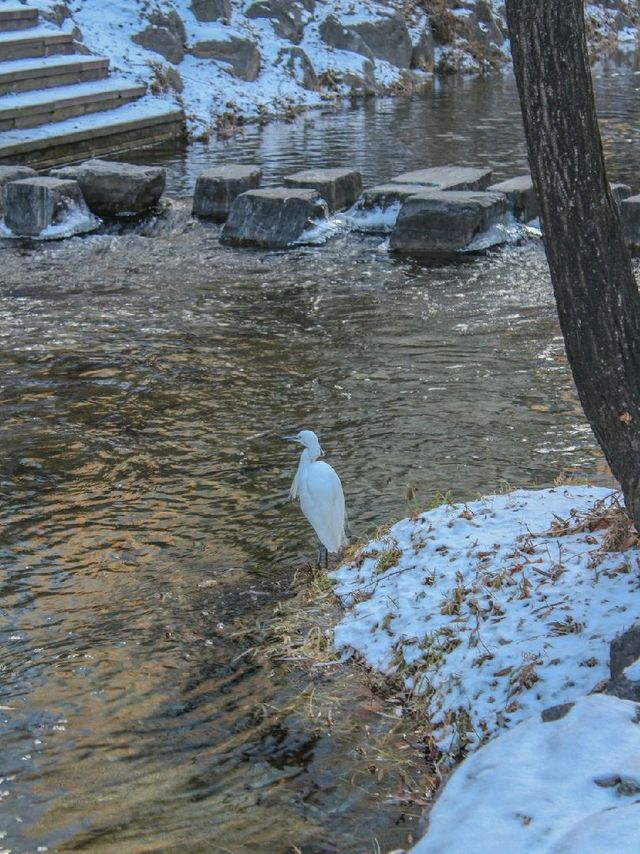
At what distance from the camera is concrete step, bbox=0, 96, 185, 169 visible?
1486 centimetres

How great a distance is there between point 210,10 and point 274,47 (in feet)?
4.75

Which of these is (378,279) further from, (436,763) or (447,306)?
(436,763)

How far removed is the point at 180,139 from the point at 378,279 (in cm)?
827

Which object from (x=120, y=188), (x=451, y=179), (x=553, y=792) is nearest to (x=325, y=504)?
(x=553, y=792)

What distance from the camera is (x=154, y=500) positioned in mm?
6051

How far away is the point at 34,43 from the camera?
55.2ft

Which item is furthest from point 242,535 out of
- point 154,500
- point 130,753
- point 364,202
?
point 364,202

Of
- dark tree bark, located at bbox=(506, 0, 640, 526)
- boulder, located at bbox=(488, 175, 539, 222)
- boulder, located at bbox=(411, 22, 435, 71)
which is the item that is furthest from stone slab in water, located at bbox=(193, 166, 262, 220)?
boulder, located at bbox=(411, 22, 435, 71)

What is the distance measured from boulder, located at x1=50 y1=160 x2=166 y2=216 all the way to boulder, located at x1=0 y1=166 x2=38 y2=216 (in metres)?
0.60

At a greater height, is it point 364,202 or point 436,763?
point 364,202

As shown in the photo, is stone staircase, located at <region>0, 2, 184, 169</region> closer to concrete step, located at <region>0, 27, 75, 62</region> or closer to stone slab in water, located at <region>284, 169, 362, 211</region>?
concrete step, located at <region>0, 27, 75, 62</region>

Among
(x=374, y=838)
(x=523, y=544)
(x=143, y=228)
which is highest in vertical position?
(x=143, y=228)

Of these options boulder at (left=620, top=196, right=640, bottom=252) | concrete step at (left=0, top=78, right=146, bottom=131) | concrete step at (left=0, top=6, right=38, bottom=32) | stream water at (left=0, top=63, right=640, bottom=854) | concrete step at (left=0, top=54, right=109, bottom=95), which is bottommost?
stream water at (left=0, top=63, right=640, bottom=854)

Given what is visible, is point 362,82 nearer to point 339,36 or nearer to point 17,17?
point 339,36
